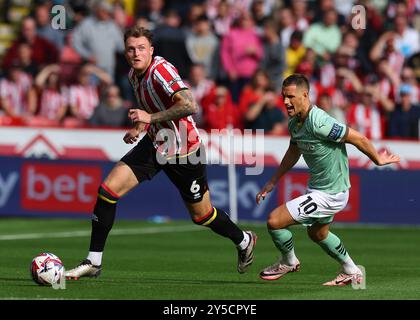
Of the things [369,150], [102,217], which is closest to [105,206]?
[102,217]

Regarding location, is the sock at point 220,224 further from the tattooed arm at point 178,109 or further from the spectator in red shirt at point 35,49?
the spectator in red shirt at point 35,49

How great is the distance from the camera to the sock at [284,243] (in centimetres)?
1156

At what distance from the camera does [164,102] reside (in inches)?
464

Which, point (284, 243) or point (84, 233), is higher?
point (284, 243)

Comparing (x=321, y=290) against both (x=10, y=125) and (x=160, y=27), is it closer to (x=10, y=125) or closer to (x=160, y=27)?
(x=10, y=125)

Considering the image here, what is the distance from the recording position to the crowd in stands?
2233cm

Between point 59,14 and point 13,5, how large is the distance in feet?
11.5

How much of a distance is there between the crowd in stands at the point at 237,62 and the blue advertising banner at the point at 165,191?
1.26m

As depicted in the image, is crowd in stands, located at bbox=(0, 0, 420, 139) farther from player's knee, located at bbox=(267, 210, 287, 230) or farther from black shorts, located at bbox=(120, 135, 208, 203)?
player's knee, located at bbox=(267, 210, 287, 230)

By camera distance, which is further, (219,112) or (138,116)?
(219,112)

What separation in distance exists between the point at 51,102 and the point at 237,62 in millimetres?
3788

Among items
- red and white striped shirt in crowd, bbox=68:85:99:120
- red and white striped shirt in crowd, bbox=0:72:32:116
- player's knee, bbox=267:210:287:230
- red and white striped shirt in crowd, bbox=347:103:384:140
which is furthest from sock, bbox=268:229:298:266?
red and white striped shirt in crowd, bbox=0:72:32:116

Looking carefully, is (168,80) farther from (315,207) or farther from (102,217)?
(315,207)

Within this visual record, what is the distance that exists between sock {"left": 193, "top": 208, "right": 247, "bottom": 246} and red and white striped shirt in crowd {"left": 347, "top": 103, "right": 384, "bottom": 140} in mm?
10134
